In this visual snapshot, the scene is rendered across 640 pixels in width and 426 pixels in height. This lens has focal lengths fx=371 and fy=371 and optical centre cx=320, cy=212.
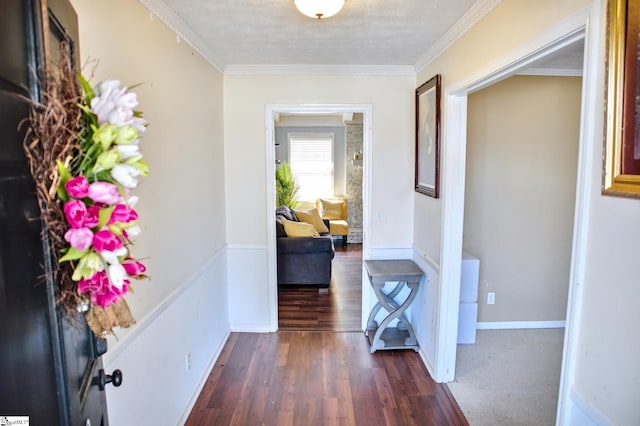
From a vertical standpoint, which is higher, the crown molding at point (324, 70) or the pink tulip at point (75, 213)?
the crown molding at point (324, 70)

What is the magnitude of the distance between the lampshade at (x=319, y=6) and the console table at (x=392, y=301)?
78.5 inches

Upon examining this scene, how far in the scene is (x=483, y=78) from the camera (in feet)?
6.73

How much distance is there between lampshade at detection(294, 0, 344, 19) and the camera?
177 centimetres

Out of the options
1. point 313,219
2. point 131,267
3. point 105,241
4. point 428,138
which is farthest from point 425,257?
point 313,219

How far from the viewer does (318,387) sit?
2688 mm

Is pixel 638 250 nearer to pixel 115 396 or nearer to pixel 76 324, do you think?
pixel 76 324

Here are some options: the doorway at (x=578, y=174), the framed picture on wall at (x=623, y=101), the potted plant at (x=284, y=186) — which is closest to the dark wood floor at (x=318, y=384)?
the doorway at (x=578, y=174)

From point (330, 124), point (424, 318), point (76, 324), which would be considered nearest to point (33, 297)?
point (76, 324)

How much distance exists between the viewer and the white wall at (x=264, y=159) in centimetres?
336

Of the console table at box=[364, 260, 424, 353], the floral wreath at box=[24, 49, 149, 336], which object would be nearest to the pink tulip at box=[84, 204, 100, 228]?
the floral wreath at box=[24, 49, 149, 336]

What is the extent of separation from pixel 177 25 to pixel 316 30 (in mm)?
854

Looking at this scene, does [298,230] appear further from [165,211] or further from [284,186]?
[165,211]

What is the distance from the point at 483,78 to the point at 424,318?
1930mm

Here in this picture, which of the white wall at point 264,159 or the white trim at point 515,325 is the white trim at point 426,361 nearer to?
the white trim at point 515,325
